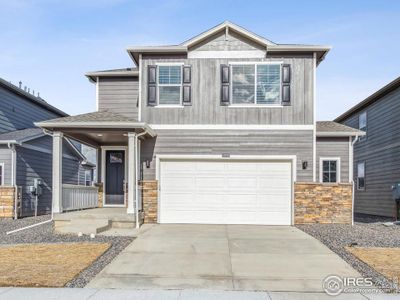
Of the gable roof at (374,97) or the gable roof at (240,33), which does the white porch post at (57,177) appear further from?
the gable roof at (374,97)

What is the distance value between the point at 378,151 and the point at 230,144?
905 cm

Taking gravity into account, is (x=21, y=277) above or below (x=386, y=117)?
below

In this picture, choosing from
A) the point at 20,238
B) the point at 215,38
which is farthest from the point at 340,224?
the point at 20,238

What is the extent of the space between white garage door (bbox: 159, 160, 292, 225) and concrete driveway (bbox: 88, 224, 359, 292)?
2.51 m

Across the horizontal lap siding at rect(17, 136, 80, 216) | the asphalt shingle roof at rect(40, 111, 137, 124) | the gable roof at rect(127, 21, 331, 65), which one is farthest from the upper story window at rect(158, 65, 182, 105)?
the horizontal lap siding at rect(17, 136, 80, 216)

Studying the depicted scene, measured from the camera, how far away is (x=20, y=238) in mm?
10562

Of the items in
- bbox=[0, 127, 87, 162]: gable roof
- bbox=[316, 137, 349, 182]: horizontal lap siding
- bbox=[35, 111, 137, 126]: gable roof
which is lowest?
bbox=[316, 137, 349, 182]: horizontal lap siding

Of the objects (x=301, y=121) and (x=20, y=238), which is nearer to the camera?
(x=20, y=238)

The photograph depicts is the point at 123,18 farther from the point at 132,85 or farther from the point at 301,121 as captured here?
the point at 301,121

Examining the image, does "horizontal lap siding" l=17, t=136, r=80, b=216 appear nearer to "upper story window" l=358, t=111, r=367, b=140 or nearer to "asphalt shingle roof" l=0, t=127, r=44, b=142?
"asphalt shingle roof" l=0, t=127, r=44, b=142

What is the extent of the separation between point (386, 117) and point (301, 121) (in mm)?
6718

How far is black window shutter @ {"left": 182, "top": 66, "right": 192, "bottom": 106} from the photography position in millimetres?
13992

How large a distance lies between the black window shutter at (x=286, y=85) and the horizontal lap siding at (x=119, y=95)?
5.43m

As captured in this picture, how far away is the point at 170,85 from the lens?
46.3ft
